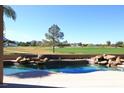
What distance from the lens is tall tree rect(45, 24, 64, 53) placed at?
2864cm

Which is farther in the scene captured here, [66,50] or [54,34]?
[66,50]

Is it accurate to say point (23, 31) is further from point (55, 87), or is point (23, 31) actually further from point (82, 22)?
point (55, 87)

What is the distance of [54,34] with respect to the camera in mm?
29016

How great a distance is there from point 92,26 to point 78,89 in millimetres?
20552

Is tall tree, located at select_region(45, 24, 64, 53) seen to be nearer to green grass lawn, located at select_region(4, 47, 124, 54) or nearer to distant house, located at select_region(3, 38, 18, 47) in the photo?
green grass lawn, located at select_region(4, 47, 124, 54)

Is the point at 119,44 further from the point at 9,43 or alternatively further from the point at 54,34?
the point at 9,43

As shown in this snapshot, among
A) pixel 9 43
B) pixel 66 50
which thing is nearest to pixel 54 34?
pixel 66 50

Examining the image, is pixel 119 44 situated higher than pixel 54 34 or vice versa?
pixel 54 34

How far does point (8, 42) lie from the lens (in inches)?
1071

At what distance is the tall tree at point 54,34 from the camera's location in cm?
2864

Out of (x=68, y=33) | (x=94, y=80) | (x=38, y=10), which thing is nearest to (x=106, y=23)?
Result: (x=68, y=33)

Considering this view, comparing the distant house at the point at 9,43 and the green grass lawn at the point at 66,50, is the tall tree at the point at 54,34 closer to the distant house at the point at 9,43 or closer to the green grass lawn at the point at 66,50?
the green grass lawn at the point at 66,50

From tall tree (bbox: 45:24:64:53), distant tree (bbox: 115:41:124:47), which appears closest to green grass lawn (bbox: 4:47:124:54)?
distant tree (bbox: 115:41:124:47)

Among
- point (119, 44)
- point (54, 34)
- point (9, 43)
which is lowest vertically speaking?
point (119, 44)
